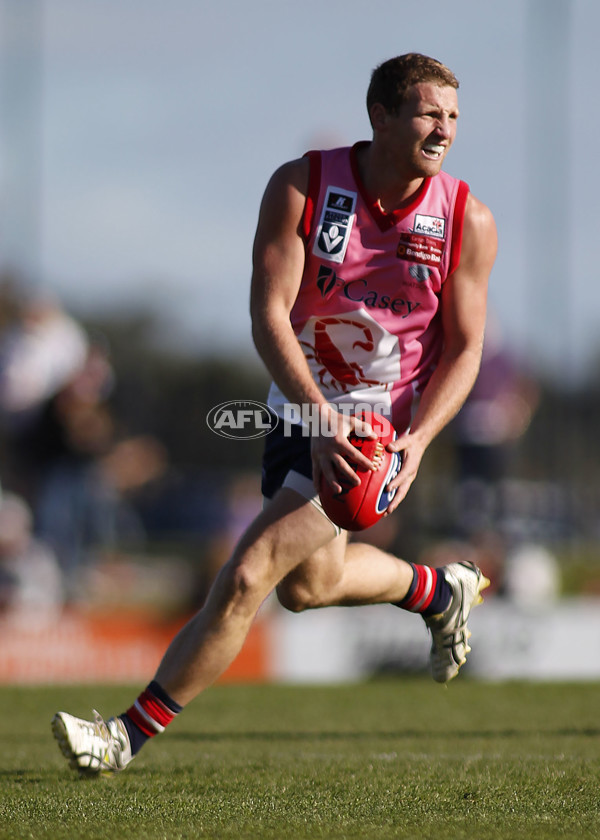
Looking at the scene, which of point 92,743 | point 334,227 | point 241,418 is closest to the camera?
point 92,743

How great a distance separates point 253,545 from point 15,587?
6454 millimetres

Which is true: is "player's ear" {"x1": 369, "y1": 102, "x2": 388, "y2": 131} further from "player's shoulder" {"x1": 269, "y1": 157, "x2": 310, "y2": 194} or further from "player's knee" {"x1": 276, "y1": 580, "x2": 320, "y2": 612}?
"player's knee" {"x1": 276, "y1": 580, "x2": 320, "y2": 612}

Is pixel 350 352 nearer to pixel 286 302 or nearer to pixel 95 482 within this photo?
pixel 286 302

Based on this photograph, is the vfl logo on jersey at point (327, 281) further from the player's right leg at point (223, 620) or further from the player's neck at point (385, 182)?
the player's right leg at point (223, 620)

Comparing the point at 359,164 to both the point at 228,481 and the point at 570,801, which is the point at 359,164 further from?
the point at 228,481

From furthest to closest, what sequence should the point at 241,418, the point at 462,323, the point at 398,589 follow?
the point at 241,418 → the point at 398,589 → the point at 462,323

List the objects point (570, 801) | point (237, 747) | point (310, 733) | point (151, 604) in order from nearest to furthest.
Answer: point (570, 801) → point (237, 747) → point (310, 733) → point (151, 604)

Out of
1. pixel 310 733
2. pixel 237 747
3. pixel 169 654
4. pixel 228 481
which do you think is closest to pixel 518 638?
pixel 310 733

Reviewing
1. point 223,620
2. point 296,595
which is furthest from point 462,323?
point 223,620

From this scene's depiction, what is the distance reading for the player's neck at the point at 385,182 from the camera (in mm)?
4500

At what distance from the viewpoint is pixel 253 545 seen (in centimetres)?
437

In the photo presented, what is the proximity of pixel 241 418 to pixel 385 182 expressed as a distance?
1.27 meters

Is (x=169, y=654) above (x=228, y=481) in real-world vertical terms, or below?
above

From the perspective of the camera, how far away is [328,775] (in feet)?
14.0
